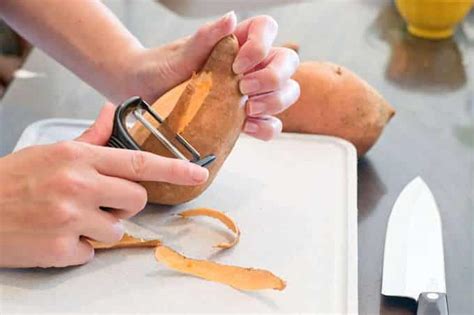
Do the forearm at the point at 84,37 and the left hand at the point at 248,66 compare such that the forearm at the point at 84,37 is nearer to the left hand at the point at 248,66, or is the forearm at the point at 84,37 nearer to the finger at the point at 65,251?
the left hand at the point at 248,66

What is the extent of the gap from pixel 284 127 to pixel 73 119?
0.26 metres

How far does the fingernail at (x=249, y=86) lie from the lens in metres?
0.83

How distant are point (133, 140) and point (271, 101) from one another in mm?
156

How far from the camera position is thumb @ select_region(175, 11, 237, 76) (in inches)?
32.8

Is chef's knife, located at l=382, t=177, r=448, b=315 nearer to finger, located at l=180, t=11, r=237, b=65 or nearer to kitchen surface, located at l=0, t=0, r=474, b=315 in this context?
kitchen surface, located at l=0, t=0, r=474, b=315

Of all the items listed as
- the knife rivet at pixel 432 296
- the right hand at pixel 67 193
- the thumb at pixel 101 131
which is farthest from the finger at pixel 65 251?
the knife rivet at pixel 432 296

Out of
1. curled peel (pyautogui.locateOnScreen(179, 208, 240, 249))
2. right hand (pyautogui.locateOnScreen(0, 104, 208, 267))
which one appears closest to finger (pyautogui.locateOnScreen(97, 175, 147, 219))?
right hand (pyautogui.locateOnScreen(0, 104, 208, 267))

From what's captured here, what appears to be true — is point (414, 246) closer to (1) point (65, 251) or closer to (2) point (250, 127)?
(2) point (250, 127)

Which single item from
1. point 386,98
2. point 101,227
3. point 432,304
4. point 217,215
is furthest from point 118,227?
point 386,98

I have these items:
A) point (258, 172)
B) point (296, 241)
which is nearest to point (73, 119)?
point (258, 172)

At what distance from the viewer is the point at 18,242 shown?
740 mm

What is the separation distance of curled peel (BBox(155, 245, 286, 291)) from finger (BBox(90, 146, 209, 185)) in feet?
0.24

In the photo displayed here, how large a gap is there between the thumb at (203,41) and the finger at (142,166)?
152mm

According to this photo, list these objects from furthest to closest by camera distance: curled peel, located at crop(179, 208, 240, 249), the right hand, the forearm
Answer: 1. the forearm
2. curled peel, located at crop(179, 208, 240, 249)
3. the right hand
